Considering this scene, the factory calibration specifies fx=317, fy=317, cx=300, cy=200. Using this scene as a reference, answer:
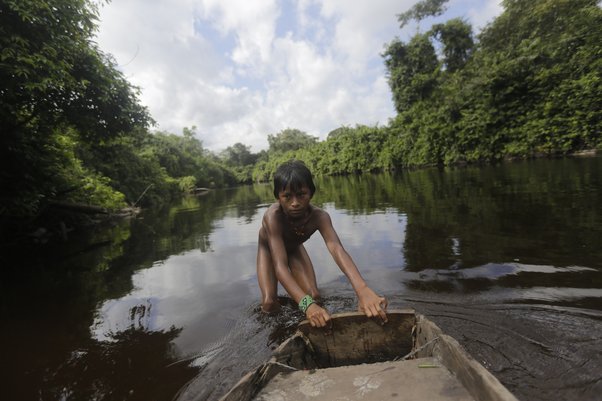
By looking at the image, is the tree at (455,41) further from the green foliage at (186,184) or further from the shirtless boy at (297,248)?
the green foliage at (186,184)

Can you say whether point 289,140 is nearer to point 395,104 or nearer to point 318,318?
point 395,104

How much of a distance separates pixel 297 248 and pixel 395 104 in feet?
91.9

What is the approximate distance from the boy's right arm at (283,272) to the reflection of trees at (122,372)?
2.89 ft

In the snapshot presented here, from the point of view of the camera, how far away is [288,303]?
11.0 ft

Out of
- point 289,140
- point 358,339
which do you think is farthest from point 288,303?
point 289,140

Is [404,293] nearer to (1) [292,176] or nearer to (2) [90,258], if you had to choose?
(1) [292,176]

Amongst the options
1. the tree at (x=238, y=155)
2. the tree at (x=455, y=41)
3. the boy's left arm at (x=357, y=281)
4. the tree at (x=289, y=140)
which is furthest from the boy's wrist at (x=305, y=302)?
the tree at (x=238, y=155)

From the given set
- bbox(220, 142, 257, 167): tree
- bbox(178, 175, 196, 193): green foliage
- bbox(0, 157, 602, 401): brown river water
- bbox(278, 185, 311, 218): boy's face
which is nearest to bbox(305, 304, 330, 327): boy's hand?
bbox(0, 157, 602, 401): brown river water

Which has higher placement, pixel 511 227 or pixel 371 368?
pixel 371 368

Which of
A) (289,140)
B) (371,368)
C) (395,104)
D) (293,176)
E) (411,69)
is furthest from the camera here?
(289,140)

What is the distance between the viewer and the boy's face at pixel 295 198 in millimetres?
2559

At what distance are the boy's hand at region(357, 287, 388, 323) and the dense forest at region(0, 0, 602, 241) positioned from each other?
18.3ft

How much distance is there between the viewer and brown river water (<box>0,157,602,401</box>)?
2.03 meters

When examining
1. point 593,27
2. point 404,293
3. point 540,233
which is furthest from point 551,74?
point 404,293
